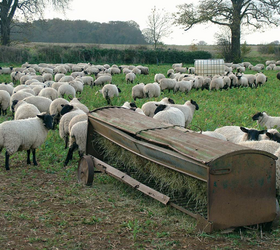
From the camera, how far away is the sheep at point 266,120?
10.1 metres

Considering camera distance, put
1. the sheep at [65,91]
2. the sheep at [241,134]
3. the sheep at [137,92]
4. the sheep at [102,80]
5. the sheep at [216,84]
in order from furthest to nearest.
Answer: the sheep at [102,80], the sheep at [216,84], the sheep at [137,92], the sheep at [65,91], the sheep at [241,134]

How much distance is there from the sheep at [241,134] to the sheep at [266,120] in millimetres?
2150

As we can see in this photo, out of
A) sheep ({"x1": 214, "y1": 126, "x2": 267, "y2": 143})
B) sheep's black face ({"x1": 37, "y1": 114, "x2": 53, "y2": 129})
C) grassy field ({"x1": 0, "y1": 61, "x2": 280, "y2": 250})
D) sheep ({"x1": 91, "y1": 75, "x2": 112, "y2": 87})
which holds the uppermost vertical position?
sheep ({"x1": 91, "y1": 75, "x2": 112, "y2": 87})

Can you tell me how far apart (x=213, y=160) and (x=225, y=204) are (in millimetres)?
610

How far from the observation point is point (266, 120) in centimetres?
1032

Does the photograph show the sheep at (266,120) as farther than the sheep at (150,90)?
No

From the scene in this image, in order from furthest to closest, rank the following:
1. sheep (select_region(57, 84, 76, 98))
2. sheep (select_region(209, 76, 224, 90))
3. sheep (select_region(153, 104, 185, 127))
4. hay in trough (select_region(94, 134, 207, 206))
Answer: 1. sheep (select_region(209, 76, 224, 90))
2. sheep (select_region(57, 84, 76, 98))
3. sheep (select_region(153, 104, 185, 127))
4. hay in trough (select_region(94, 134, 207, 206))

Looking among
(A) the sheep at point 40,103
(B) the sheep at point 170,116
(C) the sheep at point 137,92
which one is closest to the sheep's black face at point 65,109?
(B) the sheep at point 170,116

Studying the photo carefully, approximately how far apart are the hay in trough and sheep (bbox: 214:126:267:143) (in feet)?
7.43

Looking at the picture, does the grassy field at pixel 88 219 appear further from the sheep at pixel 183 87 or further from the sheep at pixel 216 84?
the sheep at pixel 216 84

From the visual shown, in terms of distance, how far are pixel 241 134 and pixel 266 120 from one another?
267cm

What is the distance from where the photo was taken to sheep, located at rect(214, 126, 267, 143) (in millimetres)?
7224

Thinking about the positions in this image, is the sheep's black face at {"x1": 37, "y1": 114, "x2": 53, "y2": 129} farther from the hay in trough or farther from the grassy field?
the hay in trough

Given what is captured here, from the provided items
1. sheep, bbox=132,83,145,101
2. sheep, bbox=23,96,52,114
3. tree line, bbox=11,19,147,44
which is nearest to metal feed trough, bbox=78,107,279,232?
sheep, bbox=23,96,52,114
